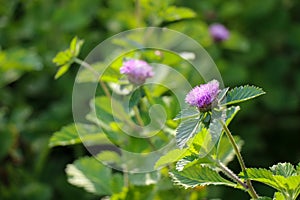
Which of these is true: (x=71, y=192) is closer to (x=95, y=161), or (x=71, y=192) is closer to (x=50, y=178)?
(x=50, y=178)

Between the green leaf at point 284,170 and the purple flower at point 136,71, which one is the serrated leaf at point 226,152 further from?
the green leaf at point 284,170

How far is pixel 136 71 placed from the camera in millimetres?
1223

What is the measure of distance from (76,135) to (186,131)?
0.50 meters

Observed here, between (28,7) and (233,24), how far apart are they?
90 cm

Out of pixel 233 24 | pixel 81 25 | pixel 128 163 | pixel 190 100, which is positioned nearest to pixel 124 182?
pixel 128 163

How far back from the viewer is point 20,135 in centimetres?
208

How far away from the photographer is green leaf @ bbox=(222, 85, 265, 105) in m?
0.94

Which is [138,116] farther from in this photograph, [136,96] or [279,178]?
[279,178]

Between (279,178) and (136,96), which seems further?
(136,96)

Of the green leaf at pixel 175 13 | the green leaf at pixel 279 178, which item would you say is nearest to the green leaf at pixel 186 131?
the green leaf at pixel 279 178

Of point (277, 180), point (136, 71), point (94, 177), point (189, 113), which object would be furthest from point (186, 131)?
point (94, 177)

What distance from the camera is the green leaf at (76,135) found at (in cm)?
136

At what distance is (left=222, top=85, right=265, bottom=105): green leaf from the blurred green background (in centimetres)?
94

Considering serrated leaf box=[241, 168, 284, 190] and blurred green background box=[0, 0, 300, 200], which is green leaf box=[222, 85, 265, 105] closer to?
serrated leaf box=[241, 168, 284, 190]
